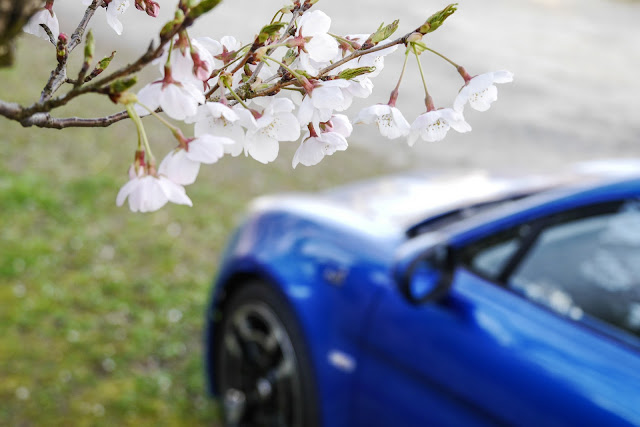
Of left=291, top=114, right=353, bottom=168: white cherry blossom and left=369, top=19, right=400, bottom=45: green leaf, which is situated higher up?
left=369, top=19, right=400, bottom=45: green leaf

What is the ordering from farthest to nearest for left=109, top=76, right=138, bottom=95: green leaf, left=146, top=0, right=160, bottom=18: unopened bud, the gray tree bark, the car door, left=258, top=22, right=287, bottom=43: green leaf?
the car door, left=146, top=0, right=160, bottom=18: unopened bud, left=258, top=22, right=287, bottom=43: green leaf, left=109, top=76, right=138, bottom=95: green leaf, the gray tree bark

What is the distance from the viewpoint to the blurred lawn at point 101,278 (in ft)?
11.8

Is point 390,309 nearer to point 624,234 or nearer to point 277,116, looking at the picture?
point 624,234

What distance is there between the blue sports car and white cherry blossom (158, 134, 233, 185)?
138 centimetres

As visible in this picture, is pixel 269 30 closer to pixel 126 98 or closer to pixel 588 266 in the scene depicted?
pixel 126 98

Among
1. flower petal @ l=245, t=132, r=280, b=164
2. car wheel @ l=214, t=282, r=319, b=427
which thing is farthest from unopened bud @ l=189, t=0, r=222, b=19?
car wheel @ l=214, t=282, r=319, b=427

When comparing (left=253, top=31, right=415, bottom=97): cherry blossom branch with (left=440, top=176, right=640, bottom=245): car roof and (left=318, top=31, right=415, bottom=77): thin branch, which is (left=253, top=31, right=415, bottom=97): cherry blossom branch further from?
(left=440, top=176, right=640, bottom=245): car roof

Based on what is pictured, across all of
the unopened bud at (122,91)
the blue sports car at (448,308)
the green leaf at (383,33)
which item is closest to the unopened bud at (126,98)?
the unopened bud at (122,91)

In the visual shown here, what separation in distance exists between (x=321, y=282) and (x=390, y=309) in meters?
0.38

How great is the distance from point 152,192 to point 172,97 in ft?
0.45

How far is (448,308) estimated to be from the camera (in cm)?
233

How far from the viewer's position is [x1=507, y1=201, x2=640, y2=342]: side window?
7.16ft

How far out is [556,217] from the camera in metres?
2.31

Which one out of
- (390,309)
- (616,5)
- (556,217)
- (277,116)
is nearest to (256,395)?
(390,309)
